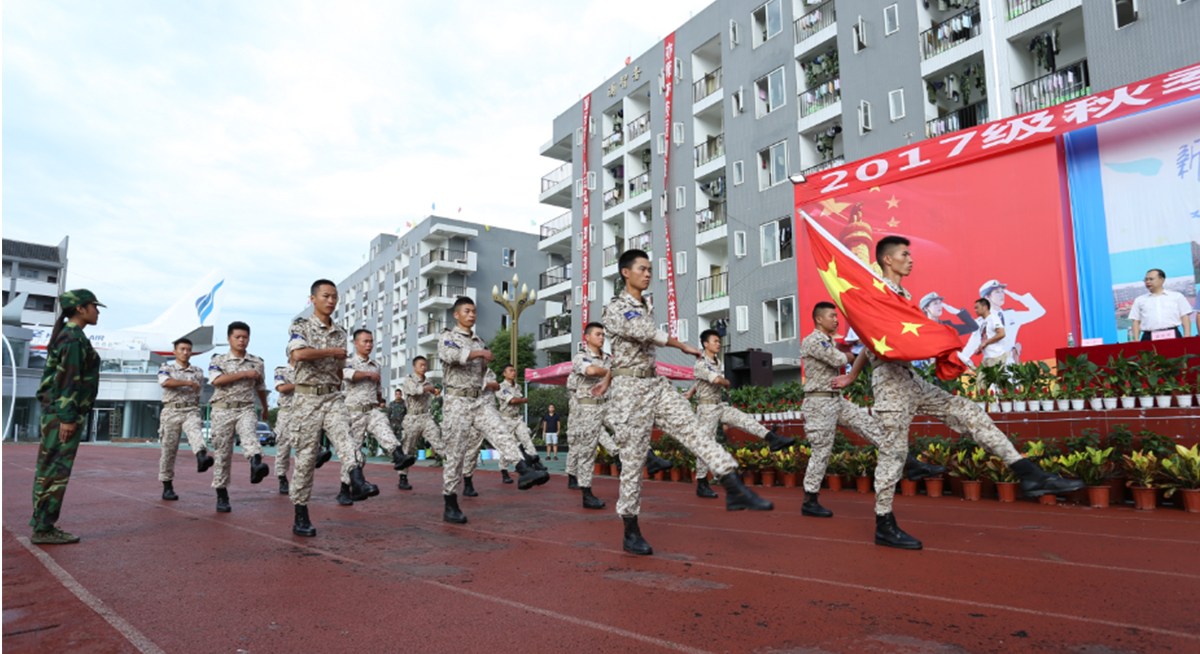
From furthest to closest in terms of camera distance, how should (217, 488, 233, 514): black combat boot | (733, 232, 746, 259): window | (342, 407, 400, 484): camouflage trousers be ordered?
(733, 232, 746, 259): window
(342, 407, 400, 484): camouflage trousers
(217, 488, 233, 514): black combat boot

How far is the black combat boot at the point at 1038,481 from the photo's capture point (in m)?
4.62

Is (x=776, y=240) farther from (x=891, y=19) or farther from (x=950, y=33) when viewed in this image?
(x=950, y=33)

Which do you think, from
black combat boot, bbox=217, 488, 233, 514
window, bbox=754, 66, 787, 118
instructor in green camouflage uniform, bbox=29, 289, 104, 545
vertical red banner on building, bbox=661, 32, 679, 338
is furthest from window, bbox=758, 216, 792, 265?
instructor in green camouflage uniform, bbox=29, 289, 104, 545

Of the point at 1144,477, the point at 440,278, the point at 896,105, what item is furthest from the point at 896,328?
the point at 440,278

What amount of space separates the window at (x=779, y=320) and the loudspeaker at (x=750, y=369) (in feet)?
35.7

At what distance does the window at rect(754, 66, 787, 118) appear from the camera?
2453cm

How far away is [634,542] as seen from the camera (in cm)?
499

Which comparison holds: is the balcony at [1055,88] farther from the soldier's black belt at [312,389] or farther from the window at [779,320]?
the soldier's black belt at [312,389]

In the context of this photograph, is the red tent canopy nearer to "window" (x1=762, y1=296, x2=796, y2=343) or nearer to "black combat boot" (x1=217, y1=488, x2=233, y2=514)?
"window" (x1=762, y1=296, x2=796, y2=343)

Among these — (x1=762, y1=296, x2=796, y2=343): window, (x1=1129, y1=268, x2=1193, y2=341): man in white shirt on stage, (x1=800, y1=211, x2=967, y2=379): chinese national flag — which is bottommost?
(x1=800, y1=211, x2=967, y2=379): chinese national flag

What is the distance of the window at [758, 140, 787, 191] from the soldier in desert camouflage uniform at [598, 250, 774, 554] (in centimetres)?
2016

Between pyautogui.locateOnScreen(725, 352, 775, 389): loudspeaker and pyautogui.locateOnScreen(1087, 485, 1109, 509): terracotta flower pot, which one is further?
pyautogui.locateOnScreen(725, 352, 775, 389): loudspeaker

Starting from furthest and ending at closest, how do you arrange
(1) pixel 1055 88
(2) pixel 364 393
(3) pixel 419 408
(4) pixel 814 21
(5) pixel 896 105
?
(4) pixel 814 21
(5) pixel 896 105
(1) pixel 1055 88
(3) pixel 419 408
(2) pixel 364 393

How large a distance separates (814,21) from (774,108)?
9.56 ft
